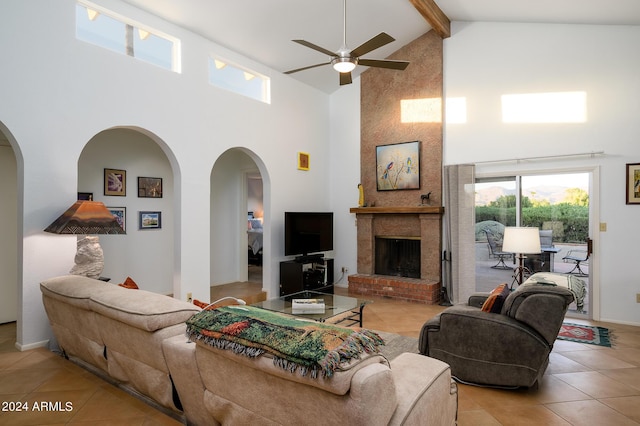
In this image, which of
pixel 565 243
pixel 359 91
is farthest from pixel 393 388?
pixel 359 91

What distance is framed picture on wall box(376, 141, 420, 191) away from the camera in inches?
243

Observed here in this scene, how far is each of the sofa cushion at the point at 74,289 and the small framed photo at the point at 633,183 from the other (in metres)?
5.52

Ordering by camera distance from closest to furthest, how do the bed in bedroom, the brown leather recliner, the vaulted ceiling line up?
the brown leather recliner < the vaulted ceiling < the bed in bedroom

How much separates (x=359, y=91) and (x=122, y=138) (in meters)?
3.93

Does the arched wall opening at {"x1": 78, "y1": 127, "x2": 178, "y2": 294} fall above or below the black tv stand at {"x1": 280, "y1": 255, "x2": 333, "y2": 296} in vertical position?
above

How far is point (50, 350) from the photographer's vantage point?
3398 mm

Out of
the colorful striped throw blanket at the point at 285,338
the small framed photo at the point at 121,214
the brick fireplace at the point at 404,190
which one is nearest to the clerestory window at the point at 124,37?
the small framed photo at the point at 121,214

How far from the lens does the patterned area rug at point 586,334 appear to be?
13.1ft

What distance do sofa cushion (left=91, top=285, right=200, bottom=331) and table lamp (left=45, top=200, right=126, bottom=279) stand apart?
1190 mm

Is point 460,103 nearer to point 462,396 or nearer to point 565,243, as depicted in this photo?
point 565,243

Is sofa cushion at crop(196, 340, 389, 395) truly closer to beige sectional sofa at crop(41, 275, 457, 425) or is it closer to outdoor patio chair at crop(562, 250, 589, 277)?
beige sectional sofa at crop(41, 275, 457, 425)

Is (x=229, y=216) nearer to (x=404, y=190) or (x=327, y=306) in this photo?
(x=404, y=190)

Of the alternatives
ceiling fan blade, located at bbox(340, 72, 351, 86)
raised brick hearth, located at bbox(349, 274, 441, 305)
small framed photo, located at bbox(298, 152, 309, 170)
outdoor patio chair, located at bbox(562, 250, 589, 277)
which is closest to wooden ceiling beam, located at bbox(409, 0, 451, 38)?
ceiling fan blade, located at bbox(340, 72, 351, 86)

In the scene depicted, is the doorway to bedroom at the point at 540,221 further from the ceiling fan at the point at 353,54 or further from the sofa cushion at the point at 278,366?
the sofa cushion at the point at 278,366
